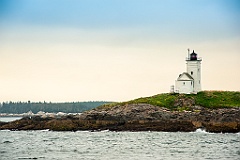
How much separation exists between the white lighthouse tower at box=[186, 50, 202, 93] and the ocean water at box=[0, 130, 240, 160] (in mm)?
30686

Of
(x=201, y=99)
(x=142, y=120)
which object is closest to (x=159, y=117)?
(x=142, y=120)

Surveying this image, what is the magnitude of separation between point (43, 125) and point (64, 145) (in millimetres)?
27351

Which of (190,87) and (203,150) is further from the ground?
(190,87)

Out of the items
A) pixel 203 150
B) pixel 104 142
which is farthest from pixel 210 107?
pixel 203 150

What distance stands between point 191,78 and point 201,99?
229 inches

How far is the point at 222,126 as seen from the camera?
70375 millimetres

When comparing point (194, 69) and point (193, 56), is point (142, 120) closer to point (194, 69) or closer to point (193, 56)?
point (194, 69)

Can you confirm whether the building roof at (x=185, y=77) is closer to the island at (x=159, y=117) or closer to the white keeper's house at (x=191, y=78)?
the white keeper's house at (x=191, y=78)

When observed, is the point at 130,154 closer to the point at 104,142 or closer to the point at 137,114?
the point at 104,142

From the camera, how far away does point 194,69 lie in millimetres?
94812

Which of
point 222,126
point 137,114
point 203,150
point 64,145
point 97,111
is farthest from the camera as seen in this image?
point 97,111

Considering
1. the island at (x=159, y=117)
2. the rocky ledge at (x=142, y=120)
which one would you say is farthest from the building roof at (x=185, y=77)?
the rocky ledge at (x=142, y=120)

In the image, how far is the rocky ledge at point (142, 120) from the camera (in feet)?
238

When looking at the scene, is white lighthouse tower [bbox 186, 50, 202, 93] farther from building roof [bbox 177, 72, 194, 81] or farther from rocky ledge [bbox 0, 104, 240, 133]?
rocky ledge [bbox 0, 104, 240, 133]
